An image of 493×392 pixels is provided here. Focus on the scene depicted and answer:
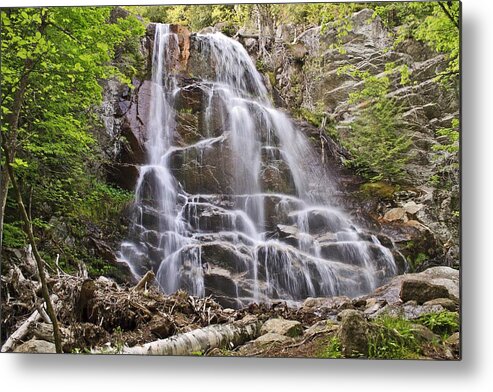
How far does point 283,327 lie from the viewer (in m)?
3.58

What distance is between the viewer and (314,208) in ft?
11.8

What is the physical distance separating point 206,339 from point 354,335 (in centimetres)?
79

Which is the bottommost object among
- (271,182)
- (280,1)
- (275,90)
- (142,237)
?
(142,237)

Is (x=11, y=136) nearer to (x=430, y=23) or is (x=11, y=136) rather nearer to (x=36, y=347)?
(x=36, y=347)

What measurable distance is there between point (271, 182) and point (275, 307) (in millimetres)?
674

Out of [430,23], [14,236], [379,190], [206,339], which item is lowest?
[206,339]

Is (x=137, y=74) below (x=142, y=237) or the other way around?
the other way around

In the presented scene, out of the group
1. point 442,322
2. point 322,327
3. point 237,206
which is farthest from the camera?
point 237,206

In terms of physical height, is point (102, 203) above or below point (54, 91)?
below

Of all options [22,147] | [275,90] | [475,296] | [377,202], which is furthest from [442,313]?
[22,147]

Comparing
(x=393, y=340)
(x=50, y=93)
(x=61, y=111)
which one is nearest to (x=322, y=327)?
(x=393, y=340)

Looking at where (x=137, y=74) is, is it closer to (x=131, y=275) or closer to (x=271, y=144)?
(x=271, y=144)

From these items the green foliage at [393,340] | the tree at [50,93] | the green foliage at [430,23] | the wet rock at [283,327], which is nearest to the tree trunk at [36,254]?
the tree at [50,93]

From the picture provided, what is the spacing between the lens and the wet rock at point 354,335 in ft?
11.5
